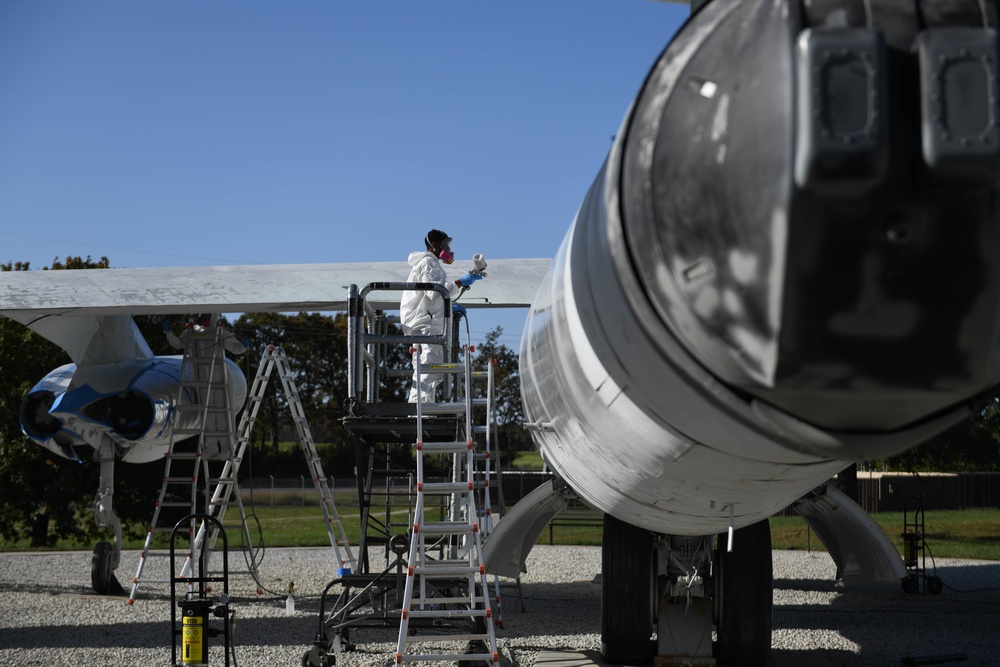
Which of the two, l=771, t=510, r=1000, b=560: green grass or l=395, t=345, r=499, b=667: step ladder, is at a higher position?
l=395, t=345, r=499, b=667: step ladder

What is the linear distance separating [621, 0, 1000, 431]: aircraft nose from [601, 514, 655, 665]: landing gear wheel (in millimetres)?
4396

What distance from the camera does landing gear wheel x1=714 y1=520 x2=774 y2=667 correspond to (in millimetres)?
6434

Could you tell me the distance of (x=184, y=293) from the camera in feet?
31.1

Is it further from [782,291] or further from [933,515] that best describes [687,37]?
[933,515]

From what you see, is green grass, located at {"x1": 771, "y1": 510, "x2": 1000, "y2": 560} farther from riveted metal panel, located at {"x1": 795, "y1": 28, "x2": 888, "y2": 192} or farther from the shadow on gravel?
riveted metal panel, located at {"x1": 795, "y1": 28, "x2": 888, "y2": 192}

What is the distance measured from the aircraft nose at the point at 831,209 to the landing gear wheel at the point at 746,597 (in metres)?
4.42

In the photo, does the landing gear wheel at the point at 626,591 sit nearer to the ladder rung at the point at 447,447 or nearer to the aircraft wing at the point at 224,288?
the ladder rung at the point at 447,447

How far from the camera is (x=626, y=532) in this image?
6.51 metres

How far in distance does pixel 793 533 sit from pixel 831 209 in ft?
71.3

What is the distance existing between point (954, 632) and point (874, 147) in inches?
355

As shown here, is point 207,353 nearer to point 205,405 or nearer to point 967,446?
point 205,405

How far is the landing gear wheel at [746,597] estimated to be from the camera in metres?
6.43

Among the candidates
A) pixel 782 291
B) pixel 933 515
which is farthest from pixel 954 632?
pixel 933 515

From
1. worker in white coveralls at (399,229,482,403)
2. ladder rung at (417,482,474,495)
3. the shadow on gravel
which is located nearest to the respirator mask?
worker in white coveralls at (399,229,482,403)
